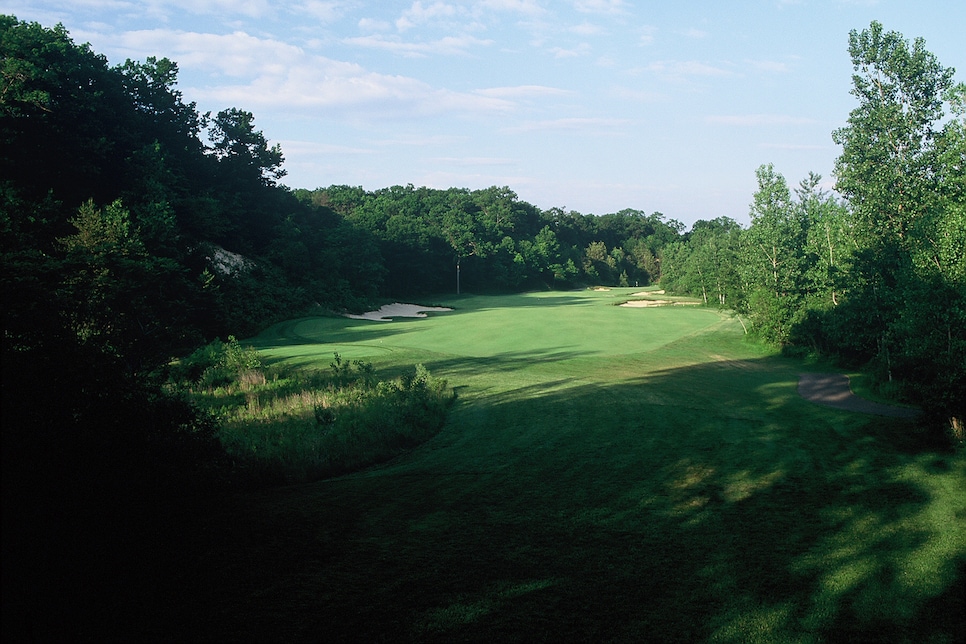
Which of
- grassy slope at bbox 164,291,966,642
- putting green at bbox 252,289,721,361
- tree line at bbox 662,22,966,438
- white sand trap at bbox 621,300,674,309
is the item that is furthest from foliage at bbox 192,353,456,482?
white sand trap at bbox 621,300,674,309

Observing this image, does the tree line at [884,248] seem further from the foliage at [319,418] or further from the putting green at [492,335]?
the foliage at [319,418]

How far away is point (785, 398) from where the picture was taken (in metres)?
19.6

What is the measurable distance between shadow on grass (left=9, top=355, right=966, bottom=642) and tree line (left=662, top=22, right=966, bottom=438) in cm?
394

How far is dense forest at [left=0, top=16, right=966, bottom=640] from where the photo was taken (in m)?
5.95

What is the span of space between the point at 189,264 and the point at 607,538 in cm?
4237

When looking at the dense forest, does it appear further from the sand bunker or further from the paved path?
the sand bunker

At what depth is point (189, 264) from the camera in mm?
43562

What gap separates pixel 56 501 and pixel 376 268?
6595 cm

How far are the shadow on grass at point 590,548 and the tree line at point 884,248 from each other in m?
3.94

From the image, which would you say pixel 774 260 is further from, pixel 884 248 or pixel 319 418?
pixel 319 418

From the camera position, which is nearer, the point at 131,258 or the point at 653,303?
the point at 131,258

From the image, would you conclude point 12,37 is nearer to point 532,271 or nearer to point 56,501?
point 56,501

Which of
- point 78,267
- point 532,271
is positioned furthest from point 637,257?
point 78,267

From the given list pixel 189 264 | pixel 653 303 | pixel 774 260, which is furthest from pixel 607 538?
pixel 653 303
